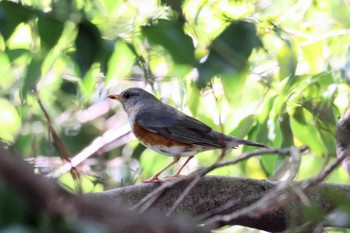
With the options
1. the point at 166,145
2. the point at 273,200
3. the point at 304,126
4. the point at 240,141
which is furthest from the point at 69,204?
the point at 166,145

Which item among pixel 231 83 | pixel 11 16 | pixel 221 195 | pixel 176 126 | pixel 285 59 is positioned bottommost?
pixel 176 126

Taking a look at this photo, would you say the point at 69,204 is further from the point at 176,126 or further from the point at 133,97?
the point at 133,97

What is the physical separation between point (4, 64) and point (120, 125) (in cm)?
207

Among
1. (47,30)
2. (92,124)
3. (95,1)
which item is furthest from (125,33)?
(92,124)

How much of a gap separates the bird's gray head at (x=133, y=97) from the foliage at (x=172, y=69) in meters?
0.13

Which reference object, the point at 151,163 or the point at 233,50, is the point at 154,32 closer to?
the point at 233,50

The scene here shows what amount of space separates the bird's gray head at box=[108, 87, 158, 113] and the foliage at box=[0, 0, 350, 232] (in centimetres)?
13

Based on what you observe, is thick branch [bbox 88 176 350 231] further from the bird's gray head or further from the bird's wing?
the bird's gray head

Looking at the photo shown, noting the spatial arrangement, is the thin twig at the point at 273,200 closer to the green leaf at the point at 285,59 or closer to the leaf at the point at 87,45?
the leaf at the point at 87,45

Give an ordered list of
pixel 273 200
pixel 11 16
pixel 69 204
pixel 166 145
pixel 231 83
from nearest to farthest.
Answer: pixel 69 204, pixel 273 200, pixel 11 16, pixel 231 83, pixel 166 145

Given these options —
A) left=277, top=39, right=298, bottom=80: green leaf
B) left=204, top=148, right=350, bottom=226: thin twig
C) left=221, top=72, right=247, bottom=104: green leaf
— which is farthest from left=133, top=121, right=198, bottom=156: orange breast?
left=204, top=148, right=350, bottom=226: thin twig

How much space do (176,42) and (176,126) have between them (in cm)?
135

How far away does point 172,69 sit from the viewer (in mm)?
2967

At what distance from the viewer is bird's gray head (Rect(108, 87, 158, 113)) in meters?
4.51
